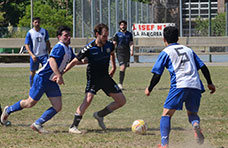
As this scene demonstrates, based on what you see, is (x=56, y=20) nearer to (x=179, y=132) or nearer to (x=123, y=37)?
(x=123, y=37)

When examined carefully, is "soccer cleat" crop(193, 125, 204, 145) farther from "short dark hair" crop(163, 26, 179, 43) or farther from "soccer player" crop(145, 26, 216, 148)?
"short dark hair" crop(163, 26, 179, 43)

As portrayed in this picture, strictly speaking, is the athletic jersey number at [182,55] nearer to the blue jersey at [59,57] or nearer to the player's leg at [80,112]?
the player's leg at [80,112]

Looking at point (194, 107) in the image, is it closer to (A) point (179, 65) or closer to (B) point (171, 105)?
(B) point (171, 105)

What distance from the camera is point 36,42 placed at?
13.6 metres

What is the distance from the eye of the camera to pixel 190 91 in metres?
6.89

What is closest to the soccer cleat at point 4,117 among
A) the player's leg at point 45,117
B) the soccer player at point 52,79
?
the soccer player at point 52,79

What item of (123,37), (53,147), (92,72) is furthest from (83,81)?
(53,147)

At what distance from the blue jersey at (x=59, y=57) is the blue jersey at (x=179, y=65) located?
2.09m

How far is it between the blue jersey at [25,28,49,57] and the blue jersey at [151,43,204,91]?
7224 millimetres

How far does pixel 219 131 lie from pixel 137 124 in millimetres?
1337

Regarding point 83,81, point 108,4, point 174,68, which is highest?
point 108,4

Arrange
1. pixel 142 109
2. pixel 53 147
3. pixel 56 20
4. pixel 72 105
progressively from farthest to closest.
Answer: pixel 56 20 < pixel 72 105 < pixel 142 109 < pixel 53 147

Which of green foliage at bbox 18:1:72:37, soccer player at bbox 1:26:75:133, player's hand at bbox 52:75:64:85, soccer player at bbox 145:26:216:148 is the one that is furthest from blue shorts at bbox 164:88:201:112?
green foliage at bbox 18:1:72:37

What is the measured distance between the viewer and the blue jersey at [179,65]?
6.78 metres
